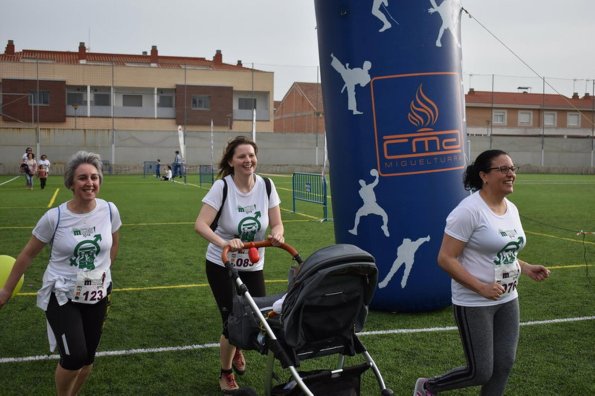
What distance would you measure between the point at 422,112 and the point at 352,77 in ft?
2.67

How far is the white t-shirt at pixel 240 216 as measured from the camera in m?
5.09

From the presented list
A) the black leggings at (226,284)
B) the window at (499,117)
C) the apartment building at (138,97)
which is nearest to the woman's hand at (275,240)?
the black leggings at (226,284)

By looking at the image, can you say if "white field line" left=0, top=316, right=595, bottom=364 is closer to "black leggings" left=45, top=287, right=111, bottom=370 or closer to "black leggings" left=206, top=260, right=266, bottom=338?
"black leggings" left=206, top=260, right=266, bottom=338

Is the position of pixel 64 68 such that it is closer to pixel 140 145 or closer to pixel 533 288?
pixel 140 145

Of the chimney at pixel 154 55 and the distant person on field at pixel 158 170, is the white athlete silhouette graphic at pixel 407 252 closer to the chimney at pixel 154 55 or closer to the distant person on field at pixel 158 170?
the distant person on field at pixel 158 170

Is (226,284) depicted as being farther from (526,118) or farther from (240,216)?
(526,118)

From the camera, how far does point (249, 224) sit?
513cm

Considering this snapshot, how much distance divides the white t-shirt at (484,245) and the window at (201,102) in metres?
52.1

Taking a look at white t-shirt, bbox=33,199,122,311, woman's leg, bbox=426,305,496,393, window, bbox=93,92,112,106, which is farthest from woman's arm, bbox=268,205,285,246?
window, bbox=93,92,112,106

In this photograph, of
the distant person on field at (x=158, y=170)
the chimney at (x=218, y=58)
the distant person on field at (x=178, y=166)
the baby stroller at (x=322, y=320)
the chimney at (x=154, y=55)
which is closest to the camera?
the baby stroller at (x=322, y=320)

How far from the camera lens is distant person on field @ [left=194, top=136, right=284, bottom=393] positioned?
509 centimetres

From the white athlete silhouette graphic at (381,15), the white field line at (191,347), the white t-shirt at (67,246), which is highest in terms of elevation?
the white athlete silhouette graphic at (381,15)

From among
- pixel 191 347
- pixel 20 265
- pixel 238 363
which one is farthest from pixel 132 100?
pixel 20 265

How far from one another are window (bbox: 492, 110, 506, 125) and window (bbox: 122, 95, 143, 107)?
33.6 meters
